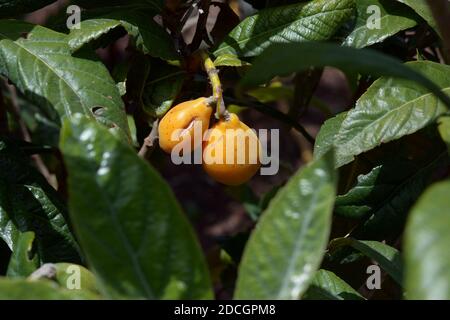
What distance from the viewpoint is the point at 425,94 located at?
40.8 inches

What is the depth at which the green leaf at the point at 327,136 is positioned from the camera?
108 cm

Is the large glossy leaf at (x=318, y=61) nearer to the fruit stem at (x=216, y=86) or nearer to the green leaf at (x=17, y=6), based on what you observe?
the fruit stem at (x=216, y=86)

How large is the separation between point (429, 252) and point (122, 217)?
0.28 m

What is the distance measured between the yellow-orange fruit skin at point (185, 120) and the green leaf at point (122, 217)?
0.37 m

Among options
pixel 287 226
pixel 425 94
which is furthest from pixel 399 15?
pixel 287 226

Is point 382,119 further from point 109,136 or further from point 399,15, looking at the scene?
point 109,136

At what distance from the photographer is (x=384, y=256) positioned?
3.06ft

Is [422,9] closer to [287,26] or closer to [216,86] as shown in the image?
[287,26]

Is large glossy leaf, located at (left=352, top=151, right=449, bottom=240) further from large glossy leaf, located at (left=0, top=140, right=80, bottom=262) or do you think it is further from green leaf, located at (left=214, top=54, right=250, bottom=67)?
large glossy leaf, located at (left=0, top=140, right=80, bottom=262)

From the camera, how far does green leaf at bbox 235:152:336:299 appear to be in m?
0.67

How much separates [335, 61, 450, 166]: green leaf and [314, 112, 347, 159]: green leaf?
0.05 m

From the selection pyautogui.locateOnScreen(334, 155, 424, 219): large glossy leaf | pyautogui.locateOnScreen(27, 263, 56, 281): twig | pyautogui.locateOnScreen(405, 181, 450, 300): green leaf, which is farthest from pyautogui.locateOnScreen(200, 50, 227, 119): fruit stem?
pyautogui.locateOnScreen(405, 181, 450, 300): green leaf

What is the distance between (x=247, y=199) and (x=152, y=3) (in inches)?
39.7

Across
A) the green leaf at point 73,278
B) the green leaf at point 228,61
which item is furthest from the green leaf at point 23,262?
the green leaf at point 228,61
